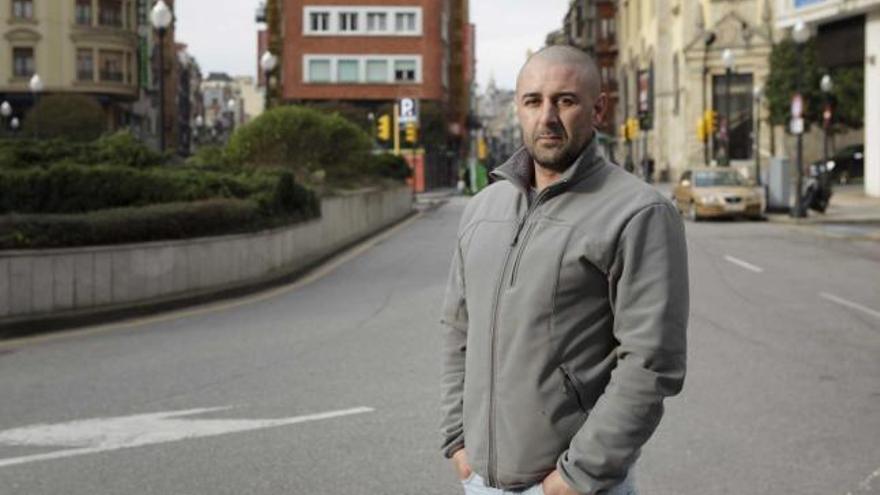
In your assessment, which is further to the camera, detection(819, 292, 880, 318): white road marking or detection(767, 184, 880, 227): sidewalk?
detection(767, 184, 880, 227): sidewalk

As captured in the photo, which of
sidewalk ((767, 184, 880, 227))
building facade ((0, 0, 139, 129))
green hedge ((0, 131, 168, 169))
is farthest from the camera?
building facade ((0, 0, 139, 129))

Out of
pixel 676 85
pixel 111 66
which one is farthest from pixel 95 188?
pixel 676 85

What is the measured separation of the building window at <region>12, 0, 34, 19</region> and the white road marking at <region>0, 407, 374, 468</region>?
70340mm

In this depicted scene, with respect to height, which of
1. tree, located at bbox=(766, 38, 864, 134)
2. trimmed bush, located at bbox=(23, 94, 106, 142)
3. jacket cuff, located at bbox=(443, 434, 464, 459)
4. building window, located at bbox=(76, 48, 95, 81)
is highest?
building window, located at bbox=(76, 48, 95, 81)

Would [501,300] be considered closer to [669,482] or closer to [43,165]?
[669,482]

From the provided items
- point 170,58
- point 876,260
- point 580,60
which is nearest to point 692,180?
point 876,260

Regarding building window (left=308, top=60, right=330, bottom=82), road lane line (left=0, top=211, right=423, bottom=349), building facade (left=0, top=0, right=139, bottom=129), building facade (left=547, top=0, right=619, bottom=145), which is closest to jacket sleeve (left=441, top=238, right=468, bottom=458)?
road lane line (left=0, top=211, right=423, bottom=349)

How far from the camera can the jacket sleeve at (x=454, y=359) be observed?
10.8 ft

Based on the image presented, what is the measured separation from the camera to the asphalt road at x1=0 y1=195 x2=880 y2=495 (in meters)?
6.37

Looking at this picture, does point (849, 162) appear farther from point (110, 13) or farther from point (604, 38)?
point (604, 38)

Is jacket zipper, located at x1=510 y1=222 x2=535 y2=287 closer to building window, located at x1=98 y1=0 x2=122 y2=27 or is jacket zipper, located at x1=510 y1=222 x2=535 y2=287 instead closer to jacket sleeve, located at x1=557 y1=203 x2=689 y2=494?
jacket sleeve, located at x1=557 y1=203 x2=689 y2=494

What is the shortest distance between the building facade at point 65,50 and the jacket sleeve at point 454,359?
72.8 metres

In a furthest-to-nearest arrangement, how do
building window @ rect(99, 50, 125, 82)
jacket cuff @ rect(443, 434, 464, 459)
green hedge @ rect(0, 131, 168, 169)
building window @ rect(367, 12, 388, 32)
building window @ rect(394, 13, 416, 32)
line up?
1. building window @ rect(394, 13, 416, 32)
2. building window @ rect(367, 12, 388, 32)
3. building window @ rect(99, 50, 125, 82)
4. green hedge @ rect(0, 131, 168, 169)
5. jacket cuff @ rect(443, 434, 464, 459)

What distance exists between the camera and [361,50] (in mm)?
82812
